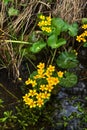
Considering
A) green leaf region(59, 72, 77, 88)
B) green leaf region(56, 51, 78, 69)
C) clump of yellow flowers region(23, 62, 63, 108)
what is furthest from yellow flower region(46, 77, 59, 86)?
green leaf region(56, 51, 78, 69)

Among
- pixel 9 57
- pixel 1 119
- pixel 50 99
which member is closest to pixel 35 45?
pixel 9 57

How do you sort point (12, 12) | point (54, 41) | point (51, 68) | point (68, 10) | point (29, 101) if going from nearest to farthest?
point (29, 101), point (51, 68), point (54, 41), point (12, 12), point (68, 10)

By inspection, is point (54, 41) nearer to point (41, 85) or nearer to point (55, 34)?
point (55, 34)

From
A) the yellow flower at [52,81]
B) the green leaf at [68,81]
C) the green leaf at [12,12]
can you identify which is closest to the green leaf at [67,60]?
the green leaf at [68,81]

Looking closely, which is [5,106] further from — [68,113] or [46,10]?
[46,10]

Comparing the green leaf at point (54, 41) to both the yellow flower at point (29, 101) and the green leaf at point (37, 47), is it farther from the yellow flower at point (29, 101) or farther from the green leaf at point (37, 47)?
the yellow flower at point (29, 101)

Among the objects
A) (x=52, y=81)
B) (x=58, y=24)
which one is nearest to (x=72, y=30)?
(x=58, y=24)

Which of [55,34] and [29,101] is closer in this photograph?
[29,101]
